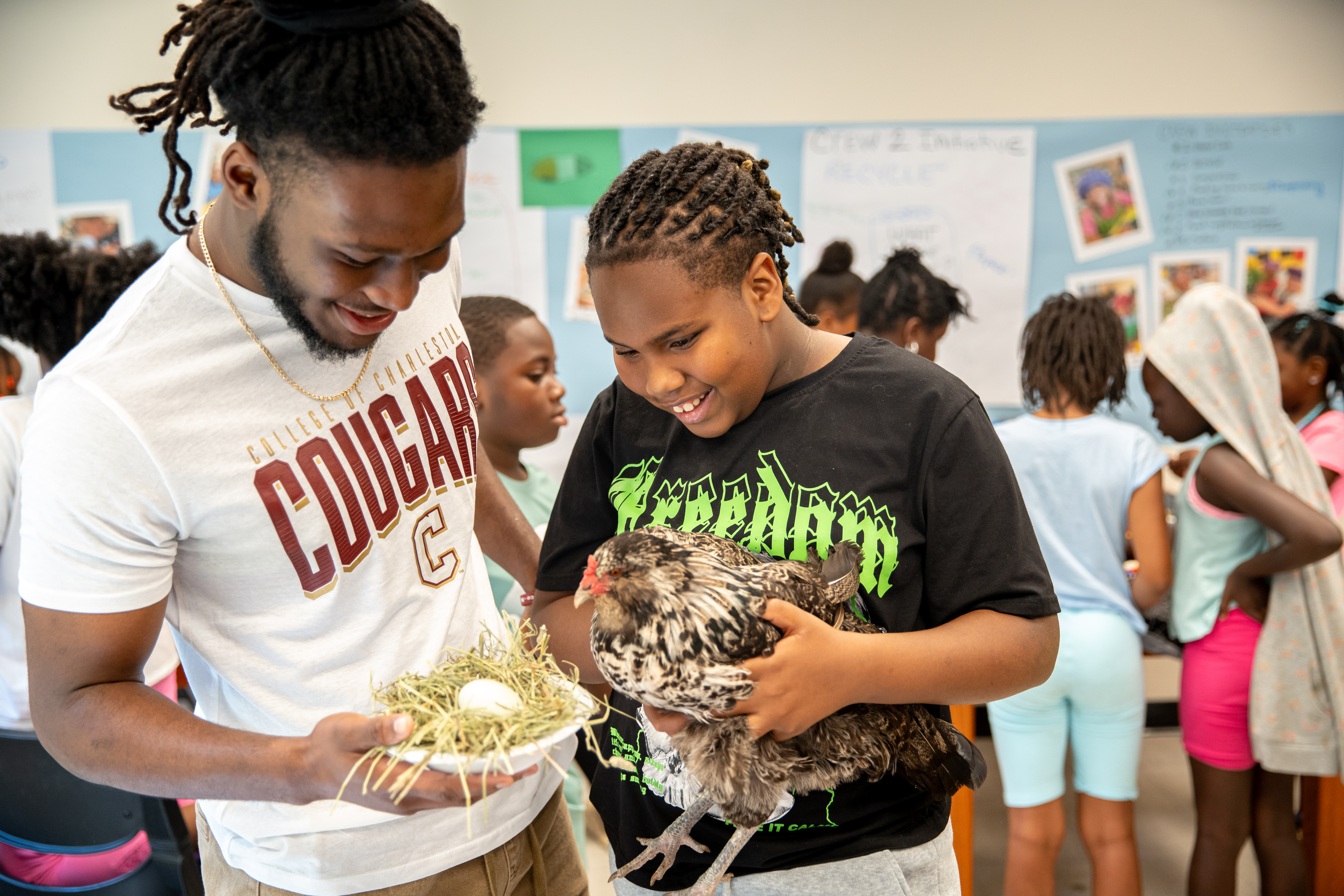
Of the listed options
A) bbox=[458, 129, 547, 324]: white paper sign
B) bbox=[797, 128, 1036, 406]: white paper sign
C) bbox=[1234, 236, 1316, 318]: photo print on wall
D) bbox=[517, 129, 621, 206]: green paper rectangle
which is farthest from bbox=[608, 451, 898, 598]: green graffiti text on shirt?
bbox=[1234, 236, 1316, 318]: photo print on wall

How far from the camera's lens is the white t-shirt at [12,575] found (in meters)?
1.96

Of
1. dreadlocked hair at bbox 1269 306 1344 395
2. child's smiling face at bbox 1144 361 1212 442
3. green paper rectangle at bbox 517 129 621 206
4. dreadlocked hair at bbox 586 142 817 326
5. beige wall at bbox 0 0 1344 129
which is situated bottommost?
child's smiling face at bbox 1144 361 1212 442

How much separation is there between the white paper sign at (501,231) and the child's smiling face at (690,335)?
296 cm

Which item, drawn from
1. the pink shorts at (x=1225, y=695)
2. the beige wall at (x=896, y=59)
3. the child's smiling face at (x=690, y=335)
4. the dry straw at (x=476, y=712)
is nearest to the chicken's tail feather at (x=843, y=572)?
the child's smiling face at (x=690, y=335)

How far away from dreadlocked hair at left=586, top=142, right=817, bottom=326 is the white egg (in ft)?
1.91

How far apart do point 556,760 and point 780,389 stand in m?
0.71

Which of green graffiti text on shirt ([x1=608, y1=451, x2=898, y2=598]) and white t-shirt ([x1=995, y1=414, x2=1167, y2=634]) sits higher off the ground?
green graffiti text on shirt ([x1=608, y1=451, x2=898, y2=598])

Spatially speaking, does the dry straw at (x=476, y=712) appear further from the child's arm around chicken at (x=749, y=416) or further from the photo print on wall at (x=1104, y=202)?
the photo print on wall at (x=1104, y=202)

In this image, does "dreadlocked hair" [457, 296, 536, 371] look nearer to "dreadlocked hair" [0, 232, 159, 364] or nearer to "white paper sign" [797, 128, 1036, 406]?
"dreadlocked hair" [0, 232, 159, 364]

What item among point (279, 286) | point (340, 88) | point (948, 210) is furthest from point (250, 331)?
point (948, 210)

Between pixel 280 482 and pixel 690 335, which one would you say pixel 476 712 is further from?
pixel 690 335

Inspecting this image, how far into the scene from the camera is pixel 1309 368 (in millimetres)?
3012

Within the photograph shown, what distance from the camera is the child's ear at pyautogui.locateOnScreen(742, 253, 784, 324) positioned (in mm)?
1213

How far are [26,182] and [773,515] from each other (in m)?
4.28
